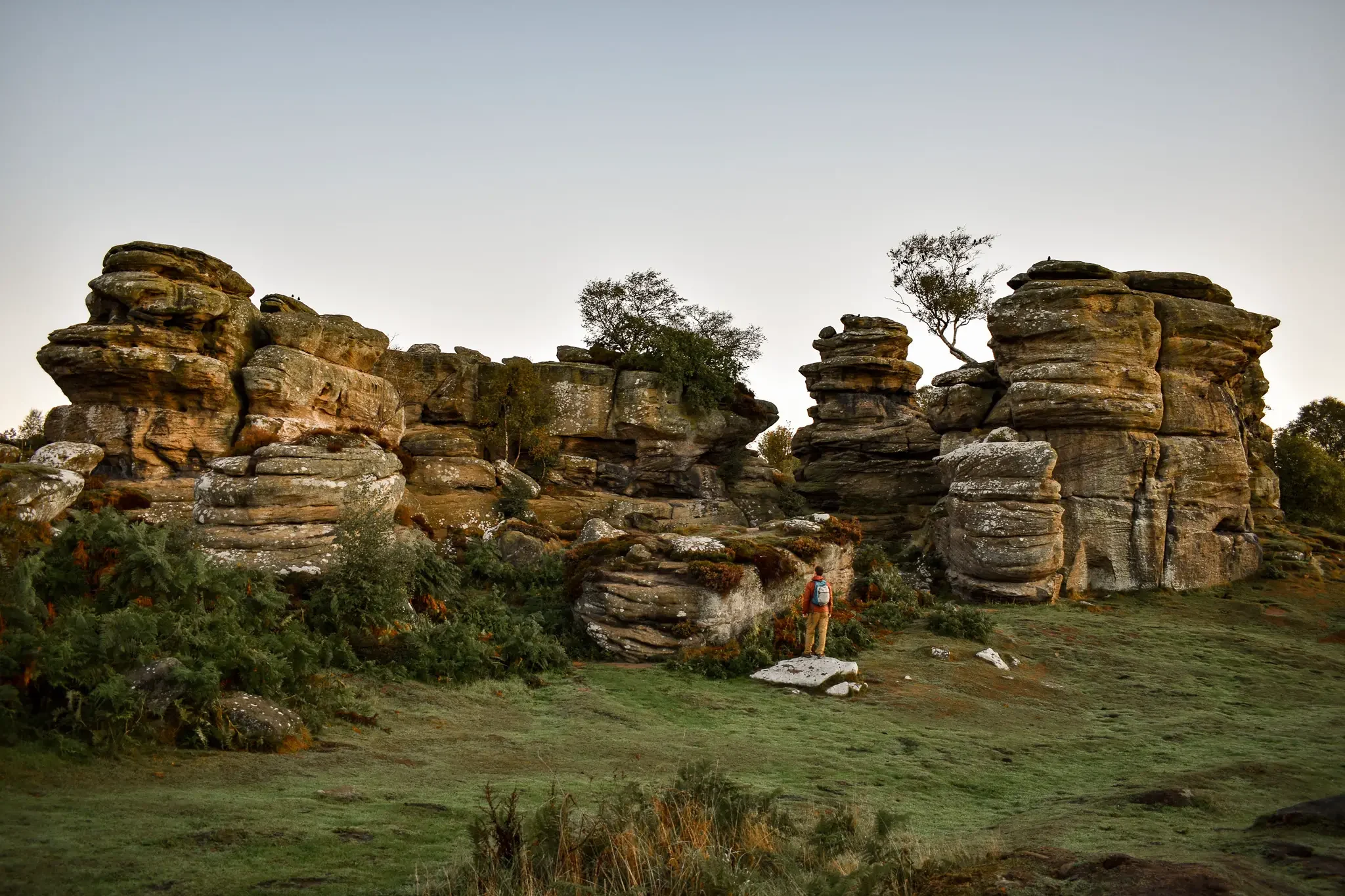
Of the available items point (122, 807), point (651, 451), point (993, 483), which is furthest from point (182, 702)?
point (651, 451)

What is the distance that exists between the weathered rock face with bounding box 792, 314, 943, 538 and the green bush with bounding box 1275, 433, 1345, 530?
16482 mm

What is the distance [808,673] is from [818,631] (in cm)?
178

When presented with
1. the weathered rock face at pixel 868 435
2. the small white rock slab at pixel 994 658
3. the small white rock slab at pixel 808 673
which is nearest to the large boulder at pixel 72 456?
the small white rock slab at pixel 808 673

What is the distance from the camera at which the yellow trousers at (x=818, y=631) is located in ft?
54.4

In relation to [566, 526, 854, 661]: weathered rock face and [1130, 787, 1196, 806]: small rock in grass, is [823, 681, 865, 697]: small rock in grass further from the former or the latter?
[1130, 787, 1196, 806]: small rock in grass

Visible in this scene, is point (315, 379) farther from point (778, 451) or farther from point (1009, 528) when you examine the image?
point (778, 451)

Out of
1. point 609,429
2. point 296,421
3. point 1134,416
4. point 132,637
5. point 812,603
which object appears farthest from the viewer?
point 609,429

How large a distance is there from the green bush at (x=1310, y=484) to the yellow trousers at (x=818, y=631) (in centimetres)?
3089

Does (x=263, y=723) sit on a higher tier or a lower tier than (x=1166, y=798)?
lower

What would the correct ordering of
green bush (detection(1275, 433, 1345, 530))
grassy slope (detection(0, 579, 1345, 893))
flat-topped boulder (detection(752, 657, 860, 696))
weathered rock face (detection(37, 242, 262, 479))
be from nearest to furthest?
1. grassy slope (detection(0, 579, 1345, 893))
2. flat-topped boulder (detection(752, 657, 860, 696))
3. weathered rock face (detection(37, 242, 262, 479))
4. green bush (detection(1275, 433, 1345, 530))

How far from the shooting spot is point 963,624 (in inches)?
770

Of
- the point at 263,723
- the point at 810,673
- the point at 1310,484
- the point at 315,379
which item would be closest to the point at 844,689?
the point at 810,673

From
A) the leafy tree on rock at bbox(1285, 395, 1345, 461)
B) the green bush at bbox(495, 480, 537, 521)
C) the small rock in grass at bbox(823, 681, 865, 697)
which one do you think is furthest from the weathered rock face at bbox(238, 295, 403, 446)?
the leafy tree on rock at bbox(1285, 395, 1345, 461)

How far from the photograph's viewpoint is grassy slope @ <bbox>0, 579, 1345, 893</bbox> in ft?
19.7
